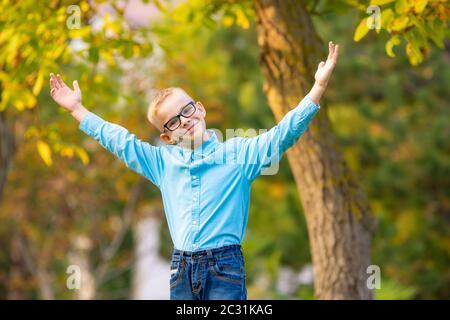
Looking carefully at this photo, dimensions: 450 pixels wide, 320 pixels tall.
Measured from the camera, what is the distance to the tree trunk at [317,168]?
18.2 feet

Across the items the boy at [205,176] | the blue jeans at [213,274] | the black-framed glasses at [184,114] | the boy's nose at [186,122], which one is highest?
the black-framed glasses at [184,114]

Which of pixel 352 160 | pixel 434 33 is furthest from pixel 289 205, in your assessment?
pixel 434 33

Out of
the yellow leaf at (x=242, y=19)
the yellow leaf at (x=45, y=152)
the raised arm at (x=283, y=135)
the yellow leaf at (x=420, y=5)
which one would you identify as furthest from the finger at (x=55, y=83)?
the yellow leaf at (x=242, y=19)

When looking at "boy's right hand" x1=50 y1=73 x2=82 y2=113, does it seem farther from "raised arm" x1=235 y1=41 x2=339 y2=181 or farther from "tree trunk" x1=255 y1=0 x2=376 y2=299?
"tree trunk" x1=255 y1=0 x2=376 y2=299

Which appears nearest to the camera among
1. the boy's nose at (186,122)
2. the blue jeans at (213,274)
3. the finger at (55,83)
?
the blue jeans at (213,274)

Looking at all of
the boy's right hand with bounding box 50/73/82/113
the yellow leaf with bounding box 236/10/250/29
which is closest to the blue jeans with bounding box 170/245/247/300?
the boy's right hand with bounding box 50/73/82/113

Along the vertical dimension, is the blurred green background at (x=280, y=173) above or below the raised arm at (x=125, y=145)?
above

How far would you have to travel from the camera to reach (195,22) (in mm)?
6566

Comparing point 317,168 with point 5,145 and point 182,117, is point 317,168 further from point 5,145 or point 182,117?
point 5,145

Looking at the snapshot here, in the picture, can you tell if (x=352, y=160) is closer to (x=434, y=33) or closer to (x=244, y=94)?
(x=244, y=94)

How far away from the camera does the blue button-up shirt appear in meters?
3.19

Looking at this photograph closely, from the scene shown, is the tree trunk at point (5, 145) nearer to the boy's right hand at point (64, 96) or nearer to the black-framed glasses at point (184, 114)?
the boy's right hand at point (64, 96)
